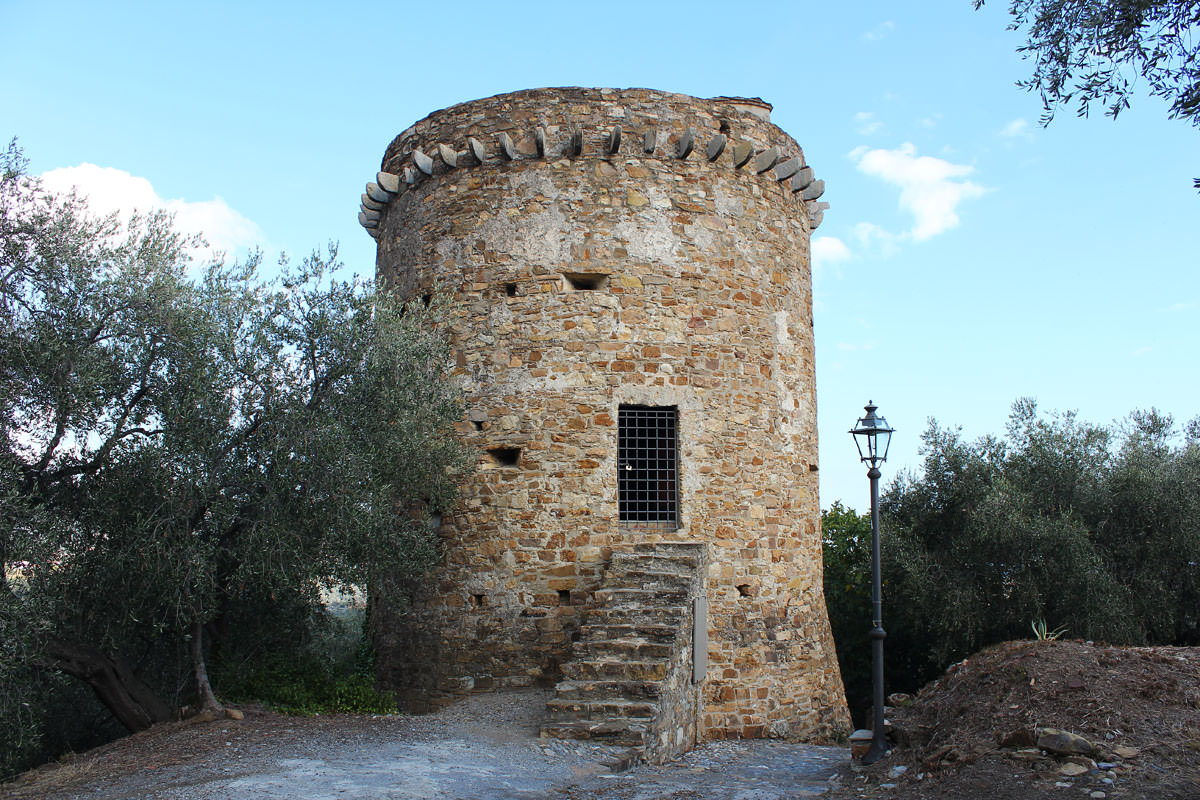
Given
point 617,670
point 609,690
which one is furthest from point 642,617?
point 609,690

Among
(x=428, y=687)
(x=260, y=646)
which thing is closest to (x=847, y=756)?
(x=428, y=687)

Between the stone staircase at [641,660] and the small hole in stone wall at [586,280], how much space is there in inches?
123

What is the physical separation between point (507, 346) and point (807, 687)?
550cm

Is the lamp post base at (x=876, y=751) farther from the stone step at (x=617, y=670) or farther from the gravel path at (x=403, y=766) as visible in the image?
the stone step at (x=617, y=670)

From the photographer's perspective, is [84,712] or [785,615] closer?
[785,615]

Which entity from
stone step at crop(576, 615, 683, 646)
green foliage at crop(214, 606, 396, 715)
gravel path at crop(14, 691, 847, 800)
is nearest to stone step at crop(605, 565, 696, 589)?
stone step at crop(576, 615, 683, 646)

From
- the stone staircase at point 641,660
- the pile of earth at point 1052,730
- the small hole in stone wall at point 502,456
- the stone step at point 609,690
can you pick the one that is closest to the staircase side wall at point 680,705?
the stone staircase at point 641,660

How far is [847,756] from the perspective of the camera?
8938mm

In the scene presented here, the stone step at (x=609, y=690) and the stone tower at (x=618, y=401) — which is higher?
the stone tower at (x=618, y=401)

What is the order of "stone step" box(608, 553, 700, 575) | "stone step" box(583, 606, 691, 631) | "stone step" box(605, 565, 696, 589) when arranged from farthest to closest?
"stone step" box(608, 553, 700, 575), "stone step" box(605, 565, 696, 589), "stone step" box(583, 606, 691, 631)

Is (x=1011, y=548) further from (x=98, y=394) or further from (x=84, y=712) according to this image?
(x=84, y=712)

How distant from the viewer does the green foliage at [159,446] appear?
25.9 feet

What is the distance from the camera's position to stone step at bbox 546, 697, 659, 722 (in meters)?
7.83

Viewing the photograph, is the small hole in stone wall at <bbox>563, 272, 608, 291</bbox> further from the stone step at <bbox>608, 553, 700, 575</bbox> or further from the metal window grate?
the stone step at <bbox>608, 553, 700, 575</bbox>
